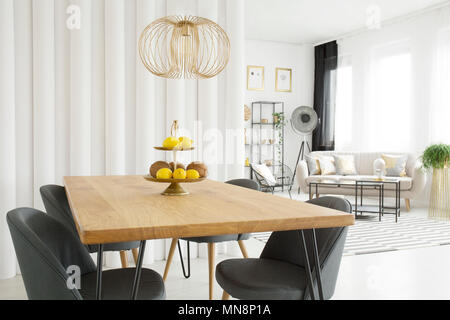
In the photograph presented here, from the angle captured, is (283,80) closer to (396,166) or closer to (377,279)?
(396,166)

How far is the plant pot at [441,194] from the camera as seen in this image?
209 inches

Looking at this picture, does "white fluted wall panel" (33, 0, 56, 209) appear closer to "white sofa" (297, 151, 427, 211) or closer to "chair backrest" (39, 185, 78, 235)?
"chair backrest" (39, 185, 78, 235)

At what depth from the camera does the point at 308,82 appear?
8.96 m

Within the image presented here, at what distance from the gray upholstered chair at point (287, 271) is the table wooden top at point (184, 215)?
0.19 m

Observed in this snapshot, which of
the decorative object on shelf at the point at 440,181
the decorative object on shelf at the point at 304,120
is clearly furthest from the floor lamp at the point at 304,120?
the decorative object on shelf at the point at 440,181

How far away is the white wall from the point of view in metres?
8.55

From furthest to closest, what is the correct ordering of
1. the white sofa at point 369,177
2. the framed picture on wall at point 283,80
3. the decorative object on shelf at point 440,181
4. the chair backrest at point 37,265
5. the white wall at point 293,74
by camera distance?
the framed picture on wall at point 283,80
the white wall at point 293,74
the white sofa at point 369,177
the decorative object on shelf at point 440,181
the chair backrest at point 37,265

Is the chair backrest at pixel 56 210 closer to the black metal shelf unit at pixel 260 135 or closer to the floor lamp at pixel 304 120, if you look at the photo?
the black metal shelf unit at pixel 260 135

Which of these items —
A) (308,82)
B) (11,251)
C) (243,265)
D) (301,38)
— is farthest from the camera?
(308,82)

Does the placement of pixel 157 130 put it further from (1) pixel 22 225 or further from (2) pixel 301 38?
(2) pixel 301 38

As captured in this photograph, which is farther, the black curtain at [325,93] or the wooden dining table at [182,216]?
the black curtain at [325,93]

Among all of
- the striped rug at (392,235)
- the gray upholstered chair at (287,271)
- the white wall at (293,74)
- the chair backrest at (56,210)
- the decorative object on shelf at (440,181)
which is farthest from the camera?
the white wall at (293,74)

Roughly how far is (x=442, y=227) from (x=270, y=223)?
4311 mm
